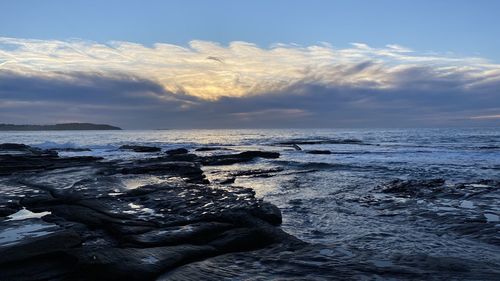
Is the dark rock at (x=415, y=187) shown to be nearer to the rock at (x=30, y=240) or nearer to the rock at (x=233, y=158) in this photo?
the rock at (x=30, y=240)

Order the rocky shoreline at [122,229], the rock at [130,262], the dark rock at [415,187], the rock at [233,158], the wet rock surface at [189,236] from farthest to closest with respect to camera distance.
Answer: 1. the rock at [233,158]
2. the dark rock at [415,187]
3. the wet rock surface at [189,236]
4. the rocky shoreline at [122,229]
5. the rock at [130,262]

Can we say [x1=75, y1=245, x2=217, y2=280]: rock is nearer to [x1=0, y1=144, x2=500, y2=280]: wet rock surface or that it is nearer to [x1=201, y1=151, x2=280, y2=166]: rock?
[x1=0, y1=144, x2=500, y2=280]: wet rock surface

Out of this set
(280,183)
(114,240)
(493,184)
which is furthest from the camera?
(280,183)

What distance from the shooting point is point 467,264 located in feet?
21.1

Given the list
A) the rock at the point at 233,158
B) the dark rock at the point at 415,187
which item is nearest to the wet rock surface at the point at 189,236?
the dark rock at the point at 415,187

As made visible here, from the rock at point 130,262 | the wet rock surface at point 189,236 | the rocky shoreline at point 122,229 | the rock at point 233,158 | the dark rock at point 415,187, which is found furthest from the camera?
the rock at point 233,158

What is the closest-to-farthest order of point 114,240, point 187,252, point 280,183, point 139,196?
point 187,252 → point 114,240 → point 139,196 → point 280,183

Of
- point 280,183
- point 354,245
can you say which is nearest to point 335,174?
point 280,183

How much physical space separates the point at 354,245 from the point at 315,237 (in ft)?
3.39

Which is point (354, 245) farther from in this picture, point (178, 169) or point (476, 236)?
point (178, 169)

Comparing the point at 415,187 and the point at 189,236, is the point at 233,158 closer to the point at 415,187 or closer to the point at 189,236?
the point at 415,187

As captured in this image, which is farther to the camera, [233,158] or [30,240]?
[233,158]

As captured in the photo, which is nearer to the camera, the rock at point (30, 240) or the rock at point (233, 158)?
the rock at point (30, 240)

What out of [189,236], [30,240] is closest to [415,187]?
[189,236]
